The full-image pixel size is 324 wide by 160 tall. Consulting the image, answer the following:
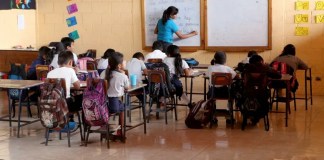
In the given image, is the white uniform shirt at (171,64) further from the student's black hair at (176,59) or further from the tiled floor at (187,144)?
the tiled floor at (187,144)

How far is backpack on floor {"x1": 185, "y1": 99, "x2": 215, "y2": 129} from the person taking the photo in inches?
268

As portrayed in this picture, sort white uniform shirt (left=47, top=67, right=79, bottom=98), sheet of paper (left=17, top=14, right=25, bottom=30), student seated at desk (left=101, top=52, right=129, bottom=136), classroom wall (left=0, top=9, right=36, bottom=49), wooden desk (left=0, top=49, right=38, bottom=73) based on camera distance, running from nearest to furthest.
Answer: student seated at desk (left=101, top=52, right=129, bottom=136), white uniform shirt (left=47, top=67, right=79, bottom=98), wooden desk (left=0, top=49, right=38, bottom=73), classroom wall (left=0, top=9, right=36, bottom=49), sheet of paper (left=17, top=14, right=25, bottom=30)

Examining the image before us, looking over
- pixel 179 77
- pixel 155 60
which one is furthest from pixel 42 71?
pixel 179 77

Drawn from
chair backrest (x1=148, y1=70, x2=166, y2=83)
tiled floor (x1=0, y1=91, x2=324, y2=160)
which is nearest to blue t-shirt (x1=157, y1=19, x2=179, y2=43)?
chair backrest (x1=148, y1=70, x2=166, y2=83)

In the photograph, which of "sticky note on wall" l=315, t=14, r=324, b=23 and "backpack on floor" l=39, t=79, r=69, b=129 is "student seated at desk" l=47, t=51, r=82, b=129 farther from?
"sticky note on wall" l=315, t=14, r=324, b=23

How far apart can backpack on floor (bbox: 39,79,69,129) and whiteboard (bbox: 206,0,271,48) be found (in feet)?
14.4

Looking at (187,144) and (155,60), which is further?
(155,60)

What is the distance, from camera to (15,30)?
10406 millimetres

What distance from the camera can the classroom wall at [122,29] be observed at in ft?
29.8

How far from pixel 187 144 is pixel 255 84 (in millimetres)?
1262

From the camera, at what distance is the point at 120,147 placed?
5.89 meters

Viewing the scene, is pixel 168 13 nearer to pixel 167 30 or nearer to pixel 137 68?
pixel 167 30

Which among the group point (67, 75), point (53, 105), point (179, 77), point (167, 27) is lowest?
point (53, 105)

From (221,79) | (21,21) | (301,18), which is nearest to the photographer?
(221,79)
